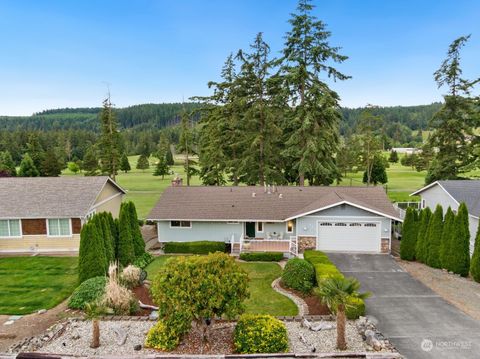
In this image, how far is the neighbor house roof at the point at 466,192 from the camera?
2022 centimetres

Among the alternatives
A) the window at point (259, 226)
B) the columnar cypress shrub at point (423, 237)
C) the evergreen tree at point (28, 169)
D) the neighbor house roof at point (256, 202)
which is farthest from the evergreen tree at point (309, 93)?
the evergreen tree at point (28, 169)

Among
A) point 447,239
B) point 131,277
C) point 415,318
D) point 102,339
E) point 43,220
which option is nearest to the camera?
point 102,339

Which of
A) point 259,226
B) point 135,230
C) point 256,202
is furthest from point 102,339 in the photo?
point 256,202

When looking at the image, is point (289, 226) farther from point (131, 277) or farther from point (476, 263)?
point (131, 277)

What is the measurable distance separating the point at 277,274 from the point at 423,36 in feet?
65.3

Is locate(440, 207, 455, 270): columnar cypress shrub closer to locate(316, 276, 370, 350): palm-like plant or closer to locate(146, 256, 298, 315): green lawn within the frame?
locate(146, 256, 298, 315): green lawn

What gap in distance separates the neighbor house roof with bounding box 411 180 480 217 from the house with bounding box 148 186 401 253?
13.5 ft

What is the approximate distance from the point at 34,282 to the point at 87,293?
16.2 feet

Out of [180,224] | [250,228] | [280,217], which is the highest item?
[280,217]

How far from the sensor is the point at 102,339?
10852 millimetres

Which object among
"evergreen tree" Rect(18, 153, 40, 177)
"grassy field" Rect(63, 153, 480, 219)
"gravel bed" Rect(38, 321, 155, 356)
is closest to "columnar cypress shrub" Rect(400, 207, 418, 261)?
"gravel bed" Rect(38, 321, 155, 356)

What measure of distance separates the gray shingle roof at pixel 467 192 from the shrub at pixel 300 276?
10589mm

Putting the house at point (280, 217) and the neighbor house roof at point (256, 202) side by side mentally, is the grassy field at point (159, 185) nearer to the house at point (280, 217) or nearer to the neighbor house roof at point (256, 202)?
the neighbor house roof at point (256, 202)

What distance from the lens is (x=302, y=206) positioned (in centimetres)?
2350
